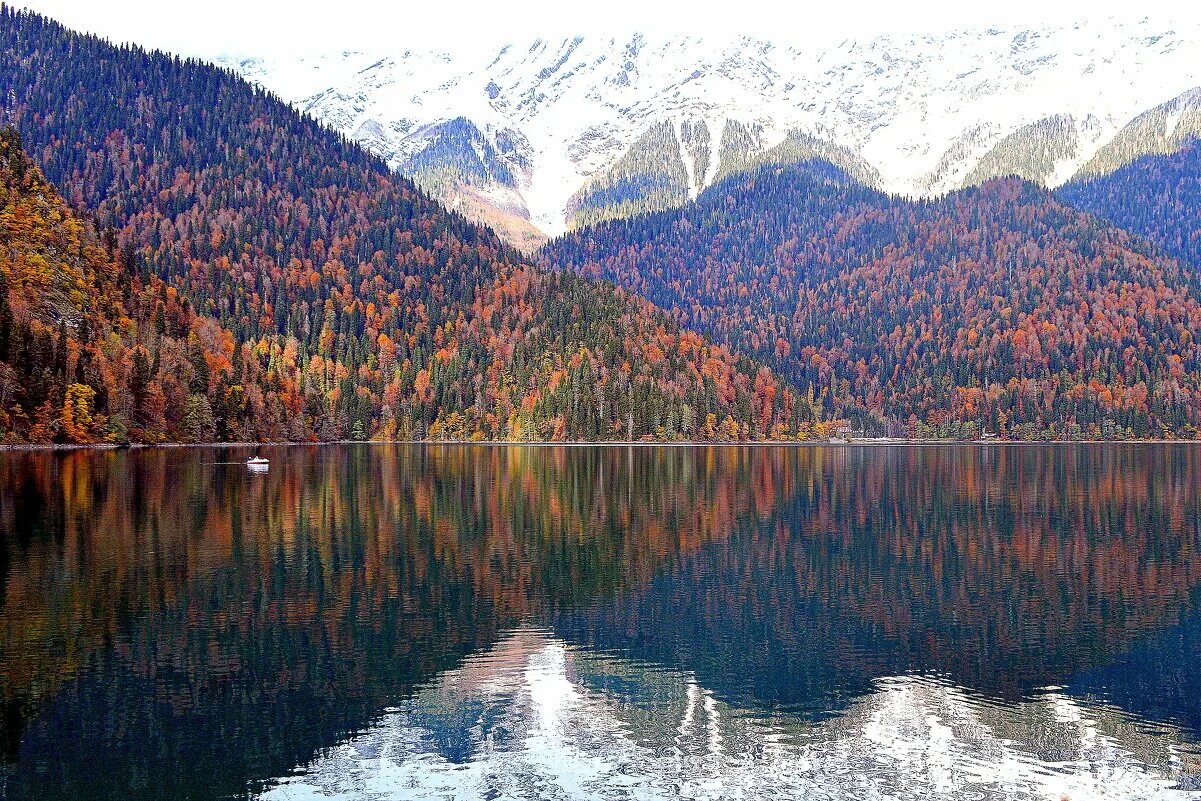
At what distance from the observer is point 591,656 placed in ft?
131

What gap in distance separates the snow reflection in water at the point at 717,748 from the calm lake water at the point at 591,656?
113 mm

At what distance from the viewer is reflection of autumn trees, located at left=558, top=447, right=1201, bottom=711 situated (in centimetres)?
3941

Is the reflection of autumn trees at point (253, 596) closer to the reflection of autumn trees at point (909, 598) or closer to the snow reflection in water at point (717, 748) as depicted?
the snow reflection in water at point (717, 748)

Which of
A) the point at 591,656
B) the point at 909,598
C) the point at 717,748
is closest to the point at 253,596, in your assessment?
the point at 591,656

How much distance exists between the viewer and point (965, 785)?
28.5m

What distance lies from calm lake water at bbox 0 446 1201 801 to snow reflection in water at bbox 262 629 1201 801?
113 mm

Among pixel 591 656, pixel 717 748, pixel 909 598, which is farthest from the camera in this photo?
pixel 909 598

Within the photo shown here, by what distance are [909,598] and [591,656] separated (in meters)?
17.5

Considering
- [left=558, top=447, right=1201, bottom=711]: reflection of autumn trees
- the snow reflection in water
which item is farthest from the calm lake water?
[left=558, top=447, right=1201, bottom=711]: reflection of autumn trees

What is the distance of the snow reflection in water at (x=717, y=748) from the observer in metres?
28.0

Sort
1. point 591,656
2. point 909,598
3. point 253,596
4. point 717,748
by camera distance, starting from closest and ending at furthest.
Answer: point 717,748 < point 591,656 < point 253,596 < point 909,598

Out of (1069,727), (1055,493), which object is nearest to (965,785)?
(1069,727)

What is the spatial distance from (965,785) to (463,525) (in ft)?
163

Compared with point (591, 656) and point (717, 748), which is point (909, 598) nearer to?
point (591, 656)
